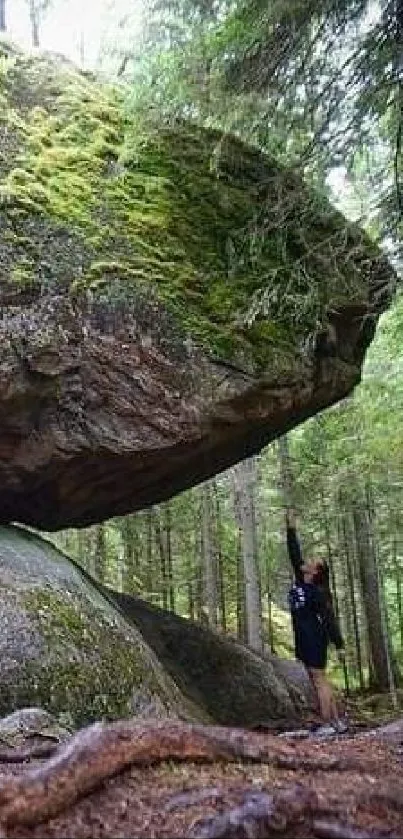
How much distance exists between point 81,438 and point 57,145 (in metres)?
3.59

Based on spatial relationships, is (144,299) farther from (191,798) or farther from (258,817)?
(258,817)

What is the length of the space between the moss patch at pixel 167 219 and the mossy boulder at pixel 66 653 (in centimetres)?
287

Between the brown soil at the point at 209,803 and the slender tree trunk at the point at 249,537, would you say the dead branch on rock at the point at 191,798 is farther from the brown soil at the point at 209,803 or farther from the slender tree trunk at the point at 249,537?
the slender tree trunk at the point at 249,537

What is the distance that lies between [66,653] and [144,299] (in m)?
3.67

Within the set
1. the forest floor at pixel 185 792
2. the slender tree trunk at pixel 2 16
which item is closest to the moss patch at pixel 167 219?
the forest floor at pixel 185 792

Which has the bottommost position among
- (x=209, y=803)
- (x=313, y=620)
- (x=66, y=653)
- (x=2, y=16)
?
(x=209, y=803)

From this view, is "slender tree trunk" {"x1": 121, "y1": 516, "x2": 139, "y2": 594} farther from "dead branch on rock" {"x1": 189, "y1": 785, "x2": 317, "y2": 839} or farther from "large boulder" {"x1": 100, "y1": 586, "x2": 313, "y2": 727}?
"dead branch on rock" {"x1": 189, "y1": 785, "x2": 317, "y2": 839}

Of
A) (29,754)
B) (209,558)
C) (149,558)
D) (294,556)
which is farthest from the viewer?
(149,558)

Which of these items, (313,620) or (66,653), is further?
(313,620)

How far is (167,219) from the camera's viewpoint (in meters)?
10.1

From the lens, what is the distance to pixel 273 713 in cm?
1181

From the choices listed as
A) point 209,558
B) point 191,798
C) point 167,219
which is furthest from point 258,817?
point 209,558

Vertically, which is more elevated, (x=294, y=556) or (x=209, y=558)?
(x=209, y=558)

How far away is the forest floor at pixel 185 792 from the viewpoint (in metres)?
3.22
